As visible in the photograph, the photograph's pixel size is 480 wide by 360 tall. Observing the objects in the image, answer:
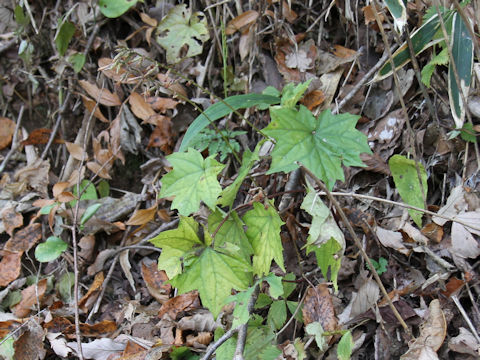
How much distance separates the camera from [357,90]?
1799 mm

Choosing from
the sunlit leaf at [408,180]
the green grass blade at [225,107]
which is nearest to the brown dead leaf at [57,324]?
the green grass blade at [225,107]

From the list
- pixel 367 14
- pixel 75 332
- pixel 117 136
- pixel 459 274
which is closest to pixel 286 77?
pixel 367 14

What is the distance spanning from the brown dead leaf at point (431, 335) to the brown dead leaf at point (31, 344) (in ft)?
4.52

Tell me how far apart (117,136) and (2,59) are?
937mm

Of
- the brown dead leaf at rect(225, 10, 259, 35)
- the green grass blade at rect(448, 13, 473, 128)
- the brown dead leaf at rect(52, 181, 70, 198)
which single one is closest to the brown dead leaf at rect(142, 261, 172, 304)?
the brown dead leaf at rect(52, 181, 70, 198)

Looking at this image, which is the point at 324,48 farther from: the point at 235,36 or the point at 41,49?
the point at 41,49

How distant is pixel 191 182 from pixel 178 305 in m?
0.65

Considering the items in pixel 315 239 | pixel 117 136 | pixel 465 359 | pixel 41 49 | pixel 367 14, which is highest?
pixel 367 14

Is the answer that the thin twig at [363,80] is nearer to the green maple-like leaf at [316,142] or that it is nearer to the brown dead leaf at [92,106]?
the green maple-like leaf at [316,142]

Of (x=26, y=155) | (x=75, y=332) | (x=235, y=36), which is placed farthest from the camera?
(x=26, y=155)

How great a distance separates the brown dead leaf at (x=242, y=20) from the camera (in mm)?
2021

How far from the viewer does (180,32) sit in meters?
2.09

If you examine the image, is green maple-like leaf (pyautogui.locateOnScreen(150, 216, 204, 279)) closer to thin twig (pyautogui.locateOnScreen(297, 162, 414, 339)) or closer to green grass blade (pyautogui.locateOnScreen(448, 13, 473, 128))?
thin twig (pyautogui.locateOnScreen(297, 162, 414, 339))

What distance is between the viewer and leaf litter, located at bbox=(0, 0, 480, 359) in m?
1.28
